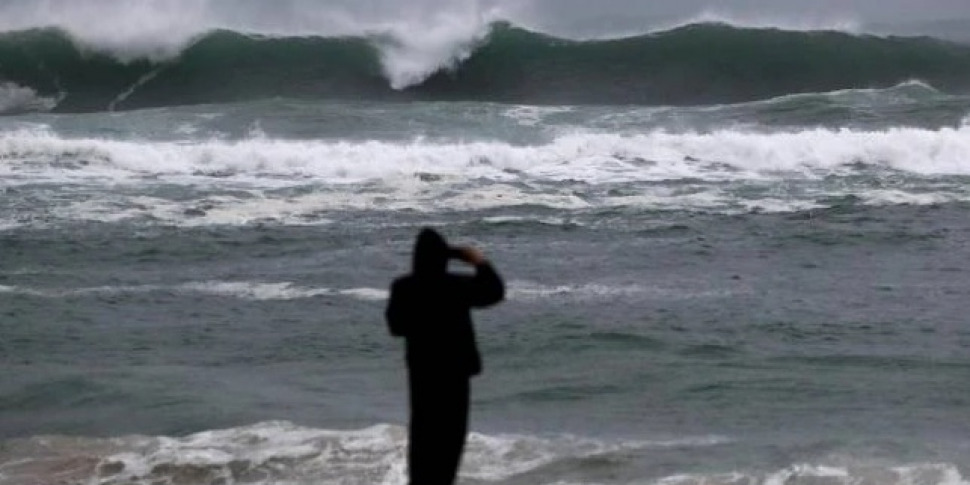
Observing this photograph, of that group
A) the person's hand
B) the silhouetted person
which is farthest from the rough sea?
the person's hand

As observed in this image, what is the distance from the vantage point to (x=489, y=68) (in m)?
42.5

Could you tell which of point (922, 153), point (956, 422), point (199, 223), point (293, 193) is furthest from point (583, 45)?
point (956, 422)

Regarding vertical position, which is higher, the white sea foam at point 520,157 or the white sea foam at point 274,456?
the white sea foam at point 520,157

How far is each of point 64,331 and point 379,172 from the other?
1212cm

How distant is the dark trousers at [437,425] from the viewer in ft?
22.8

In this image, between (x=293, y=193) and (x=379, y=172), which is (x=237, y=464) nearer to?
(x=293, y=193)

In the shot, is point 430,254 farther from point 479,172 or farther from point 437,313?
point 479,172

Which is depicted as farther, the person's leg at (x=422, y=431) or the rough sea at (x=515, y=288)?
the rough sea at (x=515, y=288)

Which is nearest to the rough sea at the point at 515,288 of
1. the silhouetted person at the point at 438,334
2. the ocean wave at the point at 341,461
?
the ocean wave at the point at 341,461

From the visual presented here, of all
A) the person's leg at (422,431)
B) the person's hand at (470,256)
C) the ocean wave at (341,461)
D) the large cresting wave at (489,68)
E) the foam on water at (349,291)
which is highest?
the large cresting wave at (489,68)

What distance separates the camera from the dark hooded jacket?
6.91 metres

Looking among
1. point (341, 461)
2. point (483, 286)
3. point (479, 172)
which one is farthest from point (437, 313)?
point (479, 172)

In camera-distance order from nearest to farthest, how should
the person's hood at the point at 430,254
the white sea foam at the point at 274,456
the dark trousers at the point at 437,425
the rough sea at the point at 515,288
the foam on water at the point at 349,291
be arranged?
the person's hood at the point at 430,254, the dark trousers at the point at 437,425, the white sea foam at the point at 274,456, the rough sea at the point at 515,288, the foam on water at the point at 349,291

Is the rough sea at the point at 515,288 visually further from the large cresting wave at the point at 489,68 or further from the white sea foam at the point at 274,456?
the large cresting wave at the point at 489,68
